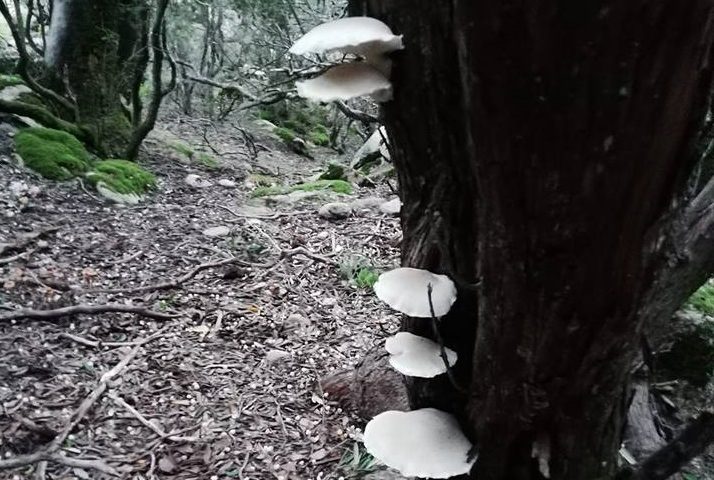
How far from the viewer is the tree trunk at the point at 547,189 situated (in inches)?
30.6

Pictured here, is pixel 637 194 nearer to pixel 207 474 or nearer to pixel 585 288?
pixel 585 288

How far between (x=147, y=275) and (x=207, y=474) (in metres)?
1.92

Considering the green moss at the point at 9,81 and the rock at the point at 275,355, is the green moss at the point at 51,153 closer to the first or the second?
the green moss at the point at 9,81

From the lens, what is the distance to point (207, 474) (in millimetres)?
2594

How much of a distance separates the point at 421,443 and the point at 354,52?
3.44 feet

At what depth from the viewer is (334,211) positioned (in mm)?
5539

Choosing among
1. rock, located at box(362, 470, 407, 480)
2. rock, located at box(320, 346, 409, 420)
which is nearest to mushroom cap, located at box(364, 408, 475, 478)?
rock, located at box(362, 470, 407, 480)

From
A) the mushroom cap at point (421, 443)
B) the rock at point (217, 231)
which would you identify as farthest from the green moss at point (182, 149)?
the mushroom cap at point (421, 443)

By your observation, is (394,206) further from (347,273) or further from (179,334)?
(347,273)

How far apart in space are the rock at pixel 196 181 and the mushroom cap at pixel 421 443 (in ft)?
17.4

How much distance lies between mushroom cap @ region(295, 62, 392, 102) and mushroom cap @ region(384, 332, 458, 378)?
71 cm

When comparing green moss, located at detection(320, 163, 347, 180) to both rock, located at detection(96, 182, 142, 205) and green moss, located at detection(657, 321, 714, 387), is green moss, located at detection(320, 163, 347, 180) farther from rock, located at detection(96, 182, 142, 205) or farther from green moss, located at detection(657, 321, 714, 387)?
green moss, located at detection(657, 321, 714, 387)

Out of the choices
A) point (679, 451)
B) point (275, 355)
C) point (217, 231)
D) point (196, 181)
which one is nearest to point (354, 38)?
point (679, 451)

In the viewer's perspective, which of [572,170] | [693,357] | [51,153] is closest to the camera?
[572,170]
